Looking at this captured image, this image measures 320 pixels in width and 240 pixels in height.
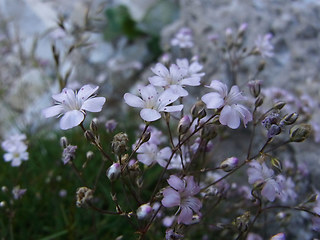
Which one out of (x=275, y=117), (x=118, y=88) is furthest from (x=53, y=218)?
(x=118, y=88)

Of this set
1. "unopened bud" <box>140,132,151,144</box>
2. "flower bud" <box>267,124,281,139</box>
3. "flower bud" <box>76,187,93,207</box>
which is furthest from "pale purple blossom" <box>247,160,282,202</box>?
"flower bud" <box>76,187,93,207</box>

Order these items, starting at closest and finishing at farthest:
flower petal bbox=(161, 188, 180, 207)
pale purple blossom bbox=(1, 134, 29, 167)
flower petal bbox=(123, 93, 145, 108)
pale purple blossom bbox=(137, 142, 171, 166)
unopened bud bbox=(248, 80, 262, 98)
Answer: flower petal bbox=(161, 188, 180, 207)
flower petal bbox=(123, 93, 145, 108)
pale purple blossom bbox=(137, 142, 171, 166)
unopened bud bbox=(248, 80, 262, 98)
pale purple blossom bbox=(1, 134, 29, 167)

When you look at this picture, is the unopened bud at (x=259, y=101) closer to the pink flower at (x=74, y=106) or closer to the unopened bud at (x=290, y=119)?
the unopened bud at (x=290, y=119)

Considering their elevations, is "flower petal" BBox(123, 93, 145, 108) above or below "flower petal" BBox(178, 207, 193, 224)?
above

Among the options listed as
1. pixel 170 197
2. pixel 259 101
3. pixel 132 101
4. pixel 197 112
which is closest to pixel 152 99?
pixel 132 101

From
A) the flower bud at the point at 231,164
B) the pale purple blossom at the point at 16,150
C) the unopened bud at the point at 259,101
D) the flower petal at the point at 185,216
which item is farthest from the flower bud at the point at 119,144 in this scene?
the pale purple blossom at the point at 16,150

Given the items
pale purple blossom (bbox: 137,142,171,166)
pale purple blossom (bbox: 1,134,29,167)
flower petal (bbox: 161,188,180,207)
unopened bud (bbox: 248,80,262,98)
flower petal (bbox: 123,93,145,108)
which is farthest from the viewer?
pale purple blossom (bbox: 1,134,29,167)

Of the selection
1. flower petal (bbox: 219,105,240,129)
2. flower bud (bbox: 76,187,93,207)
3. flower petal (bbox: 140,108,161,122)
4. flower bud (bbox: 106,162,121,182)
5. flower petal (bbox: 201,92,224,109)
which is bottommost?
flower bud (bbox: 76,187,93,207)

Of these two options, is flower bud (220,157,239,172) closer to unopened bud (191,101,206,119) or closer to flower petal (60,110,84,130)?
unopened bud (191,101,206,119)
